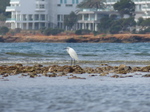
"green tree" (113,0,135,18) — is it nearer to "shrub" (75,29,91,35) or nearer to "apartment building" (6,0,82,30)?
"shrub" (75,29,91,35)

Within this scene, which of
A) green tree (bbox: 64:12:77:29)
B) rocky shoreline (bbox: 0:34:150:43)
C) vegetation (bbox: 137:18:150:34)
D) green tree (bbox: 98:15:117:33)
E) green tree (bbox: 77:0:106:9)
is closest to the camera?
rocky shoreline (bbox: 0:34:150:43)

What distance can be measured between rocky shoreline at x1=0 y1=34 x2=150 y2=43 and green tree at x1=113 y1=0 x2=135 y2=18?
16.9 metres

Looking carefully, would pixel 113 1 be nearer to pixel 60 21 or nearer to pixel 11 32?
pixel 60 21

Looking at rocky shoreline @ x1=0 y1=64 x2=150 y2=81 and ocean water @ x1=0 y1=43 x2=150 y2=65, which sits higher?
rocky shoreline @ x1=0 y1=64 x2=150 y2=81

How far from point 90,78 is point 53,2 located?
120394 millimetres

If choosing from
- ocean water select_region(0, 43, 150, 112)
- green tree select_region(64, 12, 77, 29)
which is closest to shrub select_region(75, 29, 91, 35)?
green tree select_region(64, 12, 77, 29)

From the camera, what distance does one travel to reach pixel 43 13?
143375mm

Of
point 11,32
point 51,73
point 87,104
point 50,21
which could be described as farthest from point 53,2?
point 87,104

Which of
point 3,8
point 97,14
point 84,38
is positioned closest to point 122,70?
point 84,38

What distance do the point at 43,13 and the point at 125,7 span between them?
21.1 metres

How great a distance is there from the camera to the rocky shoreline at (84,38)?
116 meters

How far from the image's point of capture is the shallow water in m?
17.2

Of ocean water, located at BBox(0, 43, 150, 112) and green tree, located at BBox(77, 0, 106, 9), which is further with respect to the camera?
green tree, located at BBox(77, 0, 106, 9)

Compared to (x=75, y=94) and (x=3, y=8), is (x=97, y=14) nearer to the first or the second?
(x=3, y=8)
